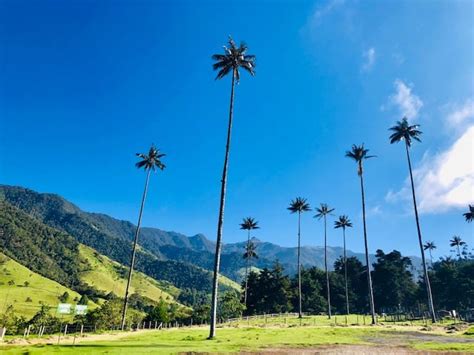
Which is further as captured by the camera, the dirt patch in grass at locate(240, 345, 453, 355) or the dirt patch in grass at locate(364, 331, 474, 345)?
the dirt patch in grass at locate(364, 331, 474, 345)

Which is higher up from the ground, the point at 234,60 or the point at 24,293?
the point at 234,60

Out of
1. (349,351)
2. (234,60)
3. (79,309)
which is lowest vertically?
(349,351)

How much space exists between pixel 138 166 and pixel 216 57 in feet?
103

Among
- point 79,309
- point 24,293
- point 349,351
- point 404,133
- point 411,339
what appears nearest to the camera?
point 349,351

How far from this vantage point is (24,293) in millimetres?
170500

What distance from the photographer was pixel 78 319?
80.6 m

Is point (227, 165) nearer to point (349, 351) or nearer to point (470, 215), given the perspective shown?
point (349, 351)

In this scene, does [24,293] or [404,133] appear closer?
[404,133]

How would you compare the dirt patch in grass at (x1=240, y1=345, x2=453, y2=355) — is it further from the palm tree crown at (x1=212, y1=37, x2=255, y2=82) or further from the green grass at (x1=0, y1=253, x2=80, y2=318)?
the green grass at (x1=0, y1=253, x2=80, y2=318)

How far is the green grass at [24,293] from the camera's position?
494 ft

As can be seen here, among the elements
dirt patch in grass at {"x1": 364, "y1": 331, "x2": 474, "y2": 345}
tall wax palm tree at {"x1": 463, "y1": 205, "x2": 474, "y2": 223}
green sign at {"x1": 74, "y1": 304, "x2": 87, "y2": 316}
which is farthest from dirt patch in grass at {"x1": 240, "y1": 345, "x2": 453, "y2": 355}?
tall wax palm tree at {"x1": 463, "y1": 205, "x2": 474, "y2": 223}

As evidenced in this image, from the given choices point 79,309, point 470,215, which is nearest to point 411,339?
point 79,309

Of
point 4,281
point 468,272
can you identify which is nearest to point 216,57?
point 468,272

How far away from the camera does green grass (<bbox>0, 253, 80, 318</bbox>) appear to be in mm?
150550
